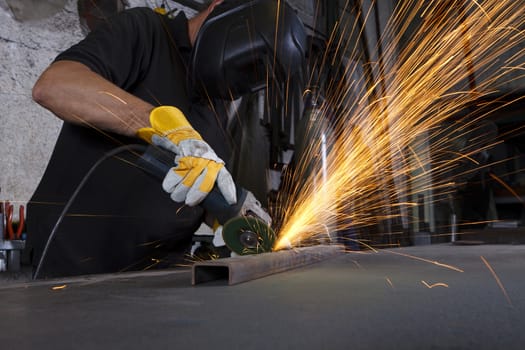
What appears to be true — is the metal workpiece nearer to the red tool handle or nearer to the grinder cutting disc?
the grinder cutting disc

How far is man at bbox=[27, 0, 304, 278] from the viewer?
1.50m

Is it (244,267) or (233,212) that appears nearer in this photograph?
(244,267)

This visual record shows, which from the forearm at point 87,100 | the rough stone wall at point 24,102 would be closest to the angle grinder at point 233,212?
the forearm at point 87,100

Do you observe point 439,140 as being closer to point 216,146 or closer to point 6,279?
point 216,146

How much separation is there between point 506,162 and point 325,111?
93.2 inches

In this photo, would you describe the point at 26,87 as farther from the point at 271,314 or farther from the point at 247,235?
the point at 271,314

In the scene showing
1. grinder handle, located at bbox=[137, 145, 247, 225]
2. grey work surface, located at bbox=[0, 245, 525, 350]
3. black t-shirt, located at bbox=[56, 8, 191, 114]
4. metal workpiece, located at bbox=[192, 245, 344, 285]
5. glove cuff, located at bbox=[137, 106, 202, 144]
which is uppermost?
black t-shirt, located at bbox=[56, 8, 191, 114]

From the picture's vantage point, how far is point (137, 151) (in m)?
1.62

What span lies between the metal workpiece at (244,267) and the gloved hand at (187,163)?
0.80ft

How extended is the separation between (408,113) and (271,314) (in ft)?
12.6

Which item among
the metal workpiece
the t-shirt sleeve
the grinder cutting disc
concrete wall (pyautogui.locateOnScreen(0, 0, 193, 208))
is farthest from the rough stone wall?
the metal workpiece

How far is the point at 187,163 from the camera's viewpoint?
1.45 m

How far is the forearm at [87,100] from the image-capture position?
1501 mm

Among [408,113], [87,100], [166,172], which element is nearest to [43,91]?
[87,100]
